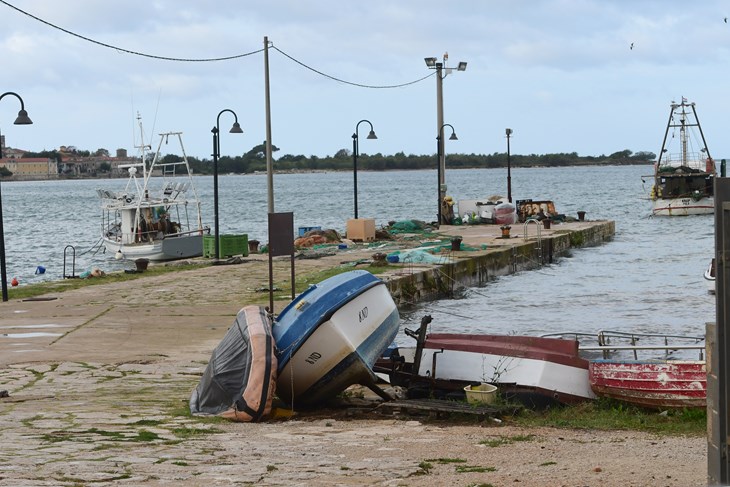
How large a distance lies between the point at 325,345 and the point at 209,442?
236 cm

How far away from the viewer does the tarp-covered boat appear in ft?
32.3

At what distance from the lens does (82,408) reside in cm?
979

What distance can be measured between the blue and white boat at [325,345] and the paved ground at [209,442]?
36cm

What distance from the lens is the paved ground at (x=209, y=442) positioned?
703 centimetres

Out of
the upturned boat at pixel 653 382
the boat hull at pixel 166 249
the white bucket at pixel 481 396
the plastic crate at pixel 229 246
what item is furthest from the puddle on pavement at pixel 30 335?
the boat hull at pixel 166 249

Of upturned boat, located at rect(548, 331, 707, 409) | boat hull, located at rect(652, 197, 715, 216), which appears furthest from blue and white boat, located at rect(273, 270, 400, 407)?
boat hull, located at rect(652, 197, 715, 216)

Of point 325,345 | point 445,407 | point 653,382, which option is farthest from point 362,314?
point 653,382

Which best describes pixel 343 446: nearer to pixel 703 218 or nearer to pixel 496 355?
pixel 496 355

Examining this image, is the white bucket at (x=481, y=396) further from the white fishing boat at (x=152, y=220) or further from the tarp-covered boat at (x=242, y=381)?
the white fishing boat at (x=152, y=220)

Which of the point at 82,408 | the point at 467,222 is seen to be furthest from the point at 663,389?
the point at 467,222

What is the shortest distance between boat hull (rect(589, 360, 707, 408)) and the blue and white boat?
2636mm

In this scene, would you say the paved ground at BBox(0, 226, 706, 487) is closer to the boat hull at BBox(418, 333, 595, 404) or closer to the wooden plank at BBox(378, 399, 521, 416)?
the wooden plank at BBox(378, 399, 521, 416)

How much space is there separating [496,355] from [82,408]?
4.74 meters

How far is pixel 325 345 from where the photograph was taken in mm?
10578
